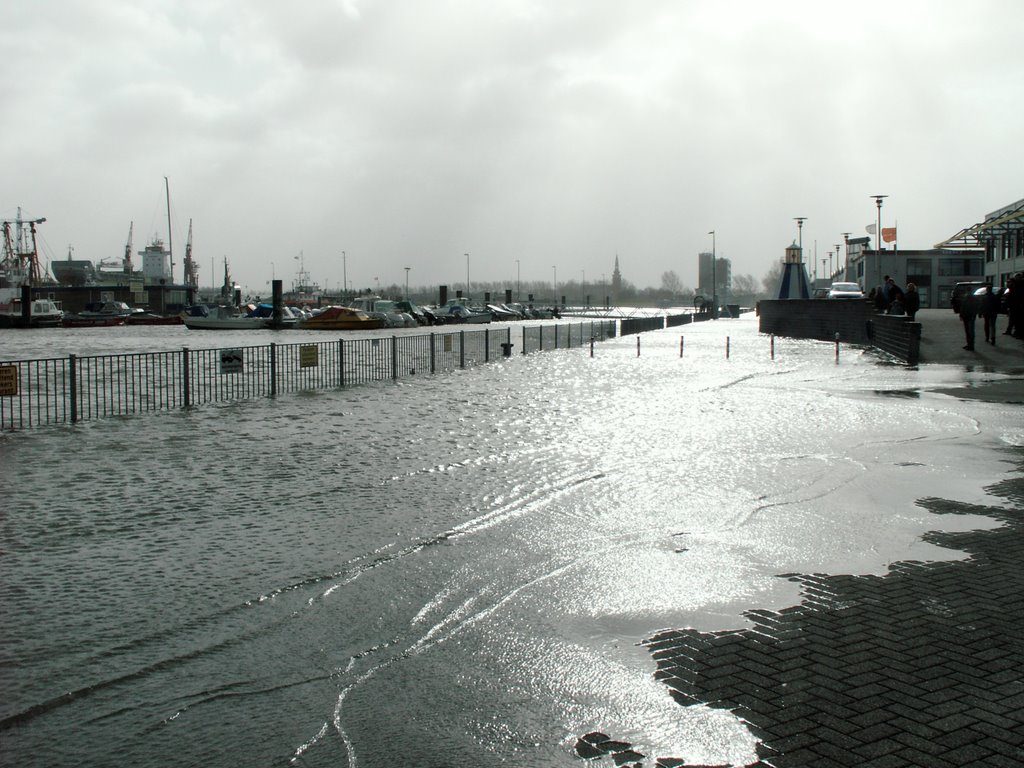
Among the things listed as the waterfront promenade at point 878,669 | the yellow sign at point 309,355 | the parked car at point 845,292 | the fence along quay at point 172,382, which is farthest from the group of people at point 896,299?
the waterfront promenade at point 878,669

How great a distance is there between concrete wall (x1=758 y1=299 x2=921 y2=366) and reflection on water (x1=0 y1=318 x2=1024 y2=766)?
44.3 ft

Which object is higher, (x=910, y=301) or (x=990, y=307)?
(x=910, y=301)

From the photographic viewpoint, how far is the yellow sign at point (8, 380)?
15773mm

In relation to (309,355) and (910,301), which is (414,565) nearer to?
(309,355)

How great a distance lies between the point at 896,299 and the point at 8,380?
3145 cm

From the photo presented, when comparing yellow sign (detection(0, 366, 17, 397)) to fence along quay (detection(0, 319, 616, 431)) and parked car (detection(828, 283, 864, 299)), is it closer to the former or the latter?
fence along quay (detection(0, 319, 616, 431))

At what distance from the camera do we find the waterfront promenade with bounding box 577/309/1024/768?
176 inches

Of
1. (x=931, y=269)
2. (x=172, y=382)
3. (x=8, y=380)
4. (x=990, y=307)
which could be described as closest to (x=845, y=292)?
(x=990, y=307)

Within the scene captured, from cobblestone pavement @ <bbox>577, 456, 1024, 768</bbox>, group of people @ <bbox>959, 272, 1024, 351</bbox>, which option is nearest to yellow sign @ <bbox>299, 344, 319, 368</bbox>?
cobblestone pavement @ <bbox>577, 456, 1024, 768</bbox>

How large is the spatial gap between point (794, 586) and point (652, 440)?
736cm

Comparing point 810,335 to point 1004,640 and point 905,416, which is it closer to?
point 905,416

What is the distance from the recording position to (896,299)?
3788cm

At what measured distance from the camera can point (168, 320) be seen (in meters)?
89.4

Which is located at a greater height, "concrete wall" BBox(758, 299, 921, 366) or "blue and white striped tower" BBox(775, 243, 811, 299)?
"blue and white striped tower" BBox(775, 243, 811, 299)
